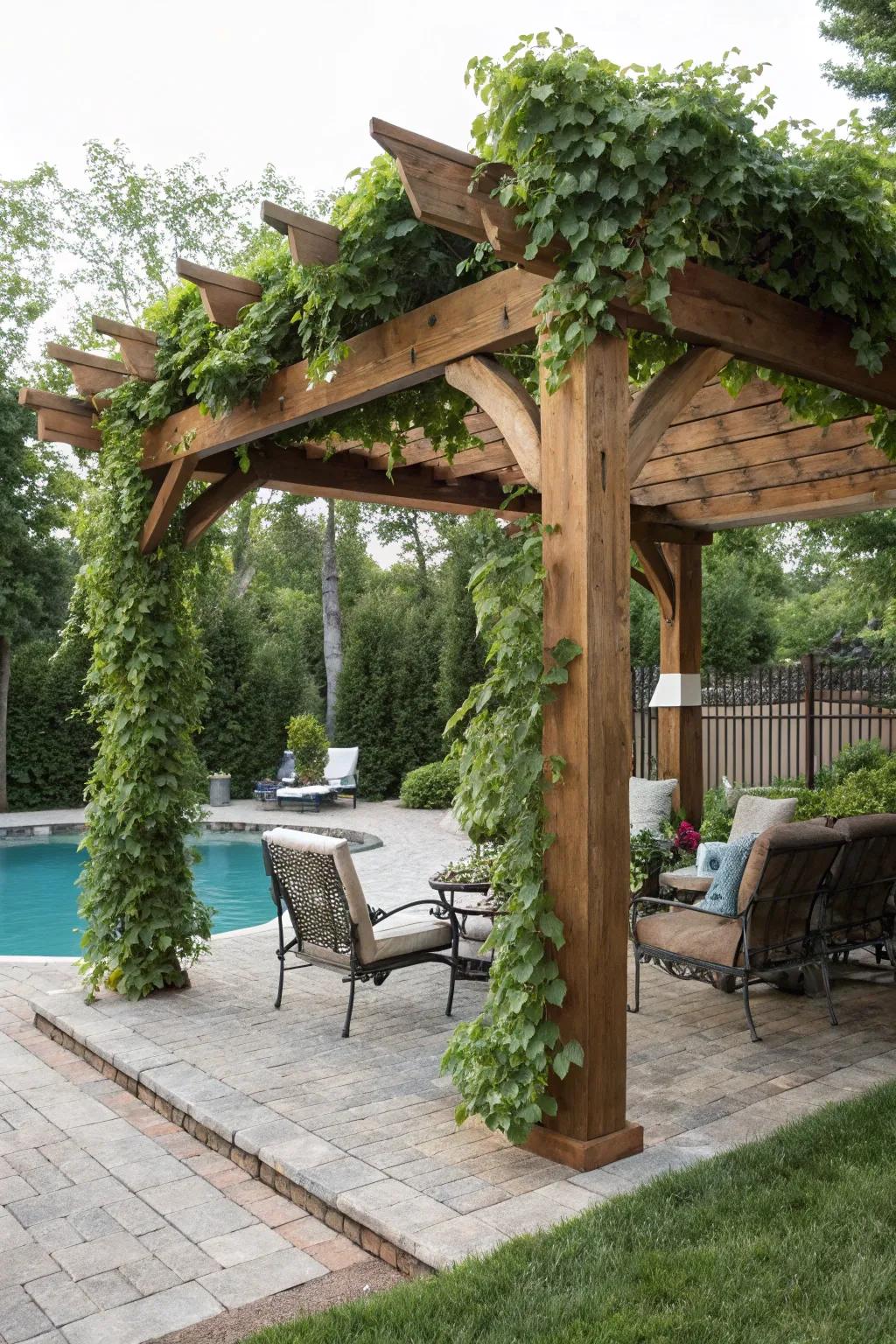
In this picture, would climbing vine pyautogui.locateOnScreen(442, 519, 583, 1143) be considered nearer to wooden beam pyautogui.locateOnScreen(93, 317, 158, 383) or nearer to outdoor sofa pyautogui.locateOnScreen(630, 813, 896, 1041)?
outdoor sofa pyautogui.locateOnScreen(630, 813, 896, 1041)

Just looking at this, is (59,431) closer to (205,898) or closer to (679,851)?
(679,851)

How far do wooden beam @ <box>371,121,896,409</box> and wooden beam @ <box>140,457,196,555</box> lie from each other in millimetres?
2502

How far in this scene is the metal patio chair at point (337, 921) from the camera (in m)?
4.85

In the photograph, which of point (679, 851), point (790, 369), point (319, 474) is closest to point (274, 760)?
point (679, 851)

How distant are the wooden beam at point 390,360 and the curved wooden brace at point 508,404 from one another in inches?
2.4

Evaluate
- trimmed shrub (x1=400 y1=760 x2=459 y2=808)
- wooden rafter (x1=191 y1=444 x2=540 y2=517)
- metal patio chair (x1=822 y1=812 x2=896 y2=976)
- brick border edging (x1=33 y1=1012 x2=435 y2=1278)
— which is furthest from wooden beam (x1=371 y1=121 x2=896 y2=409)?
trimmed shrub (x1=400 y1=760 x2=459 y2=808)

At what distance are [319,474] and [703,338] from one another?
309 centimetres

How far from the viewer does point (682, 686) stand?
27.7ft

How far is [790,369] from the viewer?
400 centimetres

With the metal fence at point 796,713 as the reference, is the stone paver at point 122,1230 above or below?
below

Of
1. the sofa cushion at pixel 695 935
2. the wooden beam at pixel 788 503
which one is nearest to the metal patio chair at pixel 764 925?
the sofa cushion at pixel 695 935

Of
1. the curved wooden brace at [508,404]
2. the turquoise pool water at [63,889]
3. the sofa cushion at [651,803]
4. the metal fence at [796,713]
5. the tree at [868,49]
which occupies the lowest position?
the turquoise pool water at [63,889]

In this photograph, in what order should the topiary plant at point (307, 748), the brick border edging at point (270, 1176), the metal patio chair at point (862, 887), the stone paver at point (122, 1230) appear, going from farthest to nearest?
the topiary plant at point (307, 748)
the metal patio chair at point (862, 887)
the brick border edging at point (270, 1176)
the stone paver at point (122, 1230)

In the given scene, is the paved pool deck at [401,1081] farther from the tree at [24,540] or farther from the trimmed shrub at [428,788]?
the tree at [24,540]
